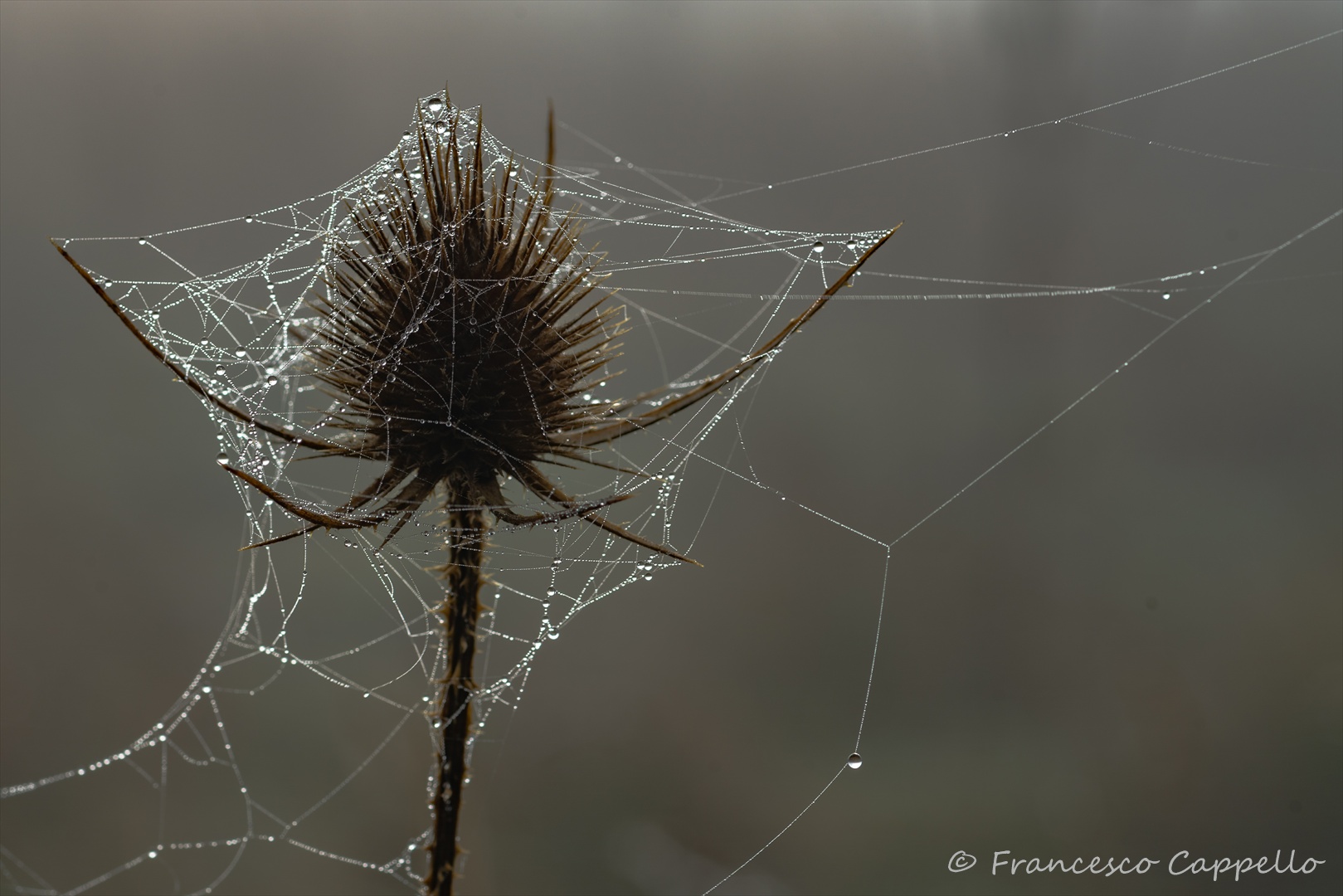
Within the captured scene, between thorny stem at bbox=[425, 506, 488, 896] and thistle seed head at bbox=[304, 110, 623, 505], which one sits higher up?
thistle seed head at bbox=[304, 110, 623, 505]

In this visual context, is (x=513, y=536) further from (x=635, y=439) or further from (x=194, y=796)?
(x=194, y=796)

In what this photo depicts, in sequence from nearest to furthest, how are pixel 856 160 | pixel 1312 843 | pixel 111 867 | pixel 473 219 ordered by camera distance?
pixel 473 219, pixel 1312 843, pixel 111 867, pixel 856 160

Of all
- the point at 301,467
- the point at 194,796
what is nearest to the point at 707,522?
Answer: the point at 301,467

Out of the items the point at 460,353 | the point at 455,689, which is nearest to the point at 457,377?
the point at 460,353

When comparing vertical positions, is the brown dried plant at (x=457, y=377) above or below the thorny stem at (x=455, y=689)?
above

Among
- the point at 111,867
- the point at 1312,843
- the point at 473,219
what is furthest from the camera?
the point at 111,867

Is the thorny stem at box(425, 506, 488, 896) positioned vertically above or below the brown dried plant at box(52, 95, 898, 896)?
below
